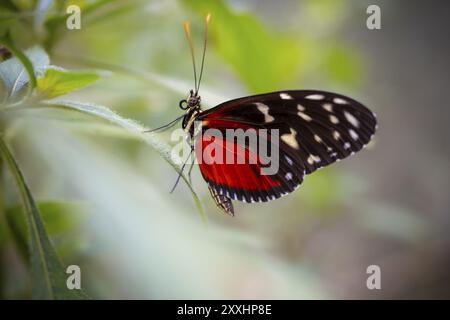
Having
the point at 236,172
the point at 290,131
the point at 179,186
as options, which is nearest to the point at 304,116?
the point at 290,131

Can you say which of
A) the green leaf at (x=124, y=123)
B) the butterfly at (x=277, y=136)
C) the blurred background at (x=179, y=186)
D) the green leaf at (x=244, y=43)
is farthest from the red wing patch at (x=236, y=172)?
the green leaf at (x=124, y=123)

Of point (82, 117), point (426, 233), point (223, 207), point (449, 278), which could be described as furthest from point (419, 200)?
point (82, 117)

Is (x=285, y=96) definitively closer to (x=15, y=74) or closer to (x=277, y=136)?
(x=277, y=136)

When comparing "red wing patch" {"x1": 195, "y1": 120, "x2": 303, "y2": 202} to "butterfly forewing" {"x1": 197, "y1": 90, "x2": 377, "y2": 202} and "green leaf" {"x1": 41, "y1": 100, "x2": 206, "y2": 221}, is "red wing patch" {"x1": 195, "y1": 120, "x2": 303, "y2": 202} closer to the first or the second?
"butterfly forewing" {"x1": 197, "y1": 90, "x2": 377, "y2": 202}

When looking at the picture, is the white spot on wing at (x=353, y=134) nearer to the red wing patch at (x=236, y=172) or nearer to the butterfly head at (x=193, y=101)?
the red wing patch at (x=236, y=172)
